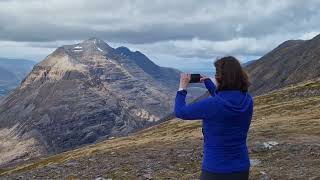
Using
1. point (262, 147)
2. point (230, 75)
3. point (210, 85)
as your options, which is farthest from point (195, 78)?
point (262, 147)

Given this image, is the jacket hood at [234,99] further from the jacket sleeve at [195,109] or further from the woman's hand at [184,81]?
the woman's hand at [184,81]

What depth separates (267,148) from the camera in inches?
1268

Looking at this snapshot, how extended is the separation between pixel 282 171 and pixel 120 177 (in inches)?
353

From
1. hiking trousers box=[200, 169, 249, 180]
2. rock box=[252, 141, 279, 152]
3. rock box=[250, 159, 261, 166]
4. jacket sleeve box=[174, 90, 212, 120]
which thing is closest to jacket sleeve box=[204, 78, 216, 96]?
jacket sleeve box=[174, 90, 212, 120]

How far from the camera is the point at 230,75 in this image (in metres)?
10.6

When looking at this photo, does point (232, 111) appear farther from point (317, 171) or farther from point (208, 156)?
point (317, 171)

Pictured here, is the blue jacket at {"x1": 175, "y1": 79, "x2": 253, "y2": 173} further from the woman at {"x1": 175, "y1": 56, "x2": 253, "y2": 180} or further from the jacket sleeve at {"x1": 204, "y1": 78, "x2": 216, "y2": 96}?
the jacket sleeve at {"x1": 204, "y1": 78, "x2": 216, "y2": 96}

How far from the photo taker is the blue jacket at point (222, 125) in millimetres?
10352

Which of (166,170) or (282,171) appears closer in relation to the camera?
(282,171)

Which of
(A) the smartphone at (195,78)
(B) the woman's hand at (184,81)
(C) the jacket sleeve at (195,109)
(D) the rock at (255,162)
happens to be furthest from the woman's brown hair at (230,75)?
(D) the rock at (255,162)

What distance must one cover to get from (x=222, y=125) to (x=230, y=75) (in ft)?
3.33

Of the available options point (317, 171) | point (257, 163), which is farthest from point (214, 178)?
point (257, 163)

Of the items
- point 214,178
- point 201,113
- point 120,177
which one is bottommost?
point 120,177

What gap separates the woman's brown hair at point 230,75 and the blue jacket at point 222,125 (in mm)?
118
